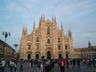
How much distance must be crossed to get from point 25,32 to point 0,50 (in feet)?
35.0

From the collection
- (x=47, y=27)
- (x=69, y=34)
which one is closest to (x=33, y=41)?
(x=47, y=27)

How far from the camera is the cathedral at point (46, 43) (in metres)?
41.6

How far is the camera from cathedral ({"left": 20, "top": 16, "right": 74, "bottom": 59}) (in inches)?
1639

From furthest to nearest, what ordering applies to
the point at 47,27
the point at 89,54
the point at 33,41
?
the point at 89,54 → the point at 47,27 → the point at 33,41

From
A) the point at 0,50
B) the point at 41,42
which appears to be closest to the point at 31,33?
the point at 41,42

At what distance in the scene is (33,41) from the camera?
1651 inches

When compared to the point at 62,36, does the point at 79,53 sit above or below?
below

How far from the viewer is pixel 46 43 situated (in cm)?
4316

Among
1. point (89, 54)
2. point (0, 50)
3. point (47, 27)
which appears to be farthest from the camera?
point (89, 54)

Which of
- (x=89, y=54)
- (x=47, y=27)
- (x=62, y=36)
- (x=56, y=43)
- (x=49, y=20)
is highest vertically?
(x=49, y=20)

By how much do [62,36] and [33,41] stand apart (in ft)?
36.0

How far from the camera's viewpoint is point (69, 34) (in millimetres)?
44312

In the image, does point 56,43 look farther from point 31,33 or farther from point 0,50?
point 0,50

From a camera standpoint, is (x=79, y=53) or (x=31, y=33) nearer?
(x=31, y=33)
